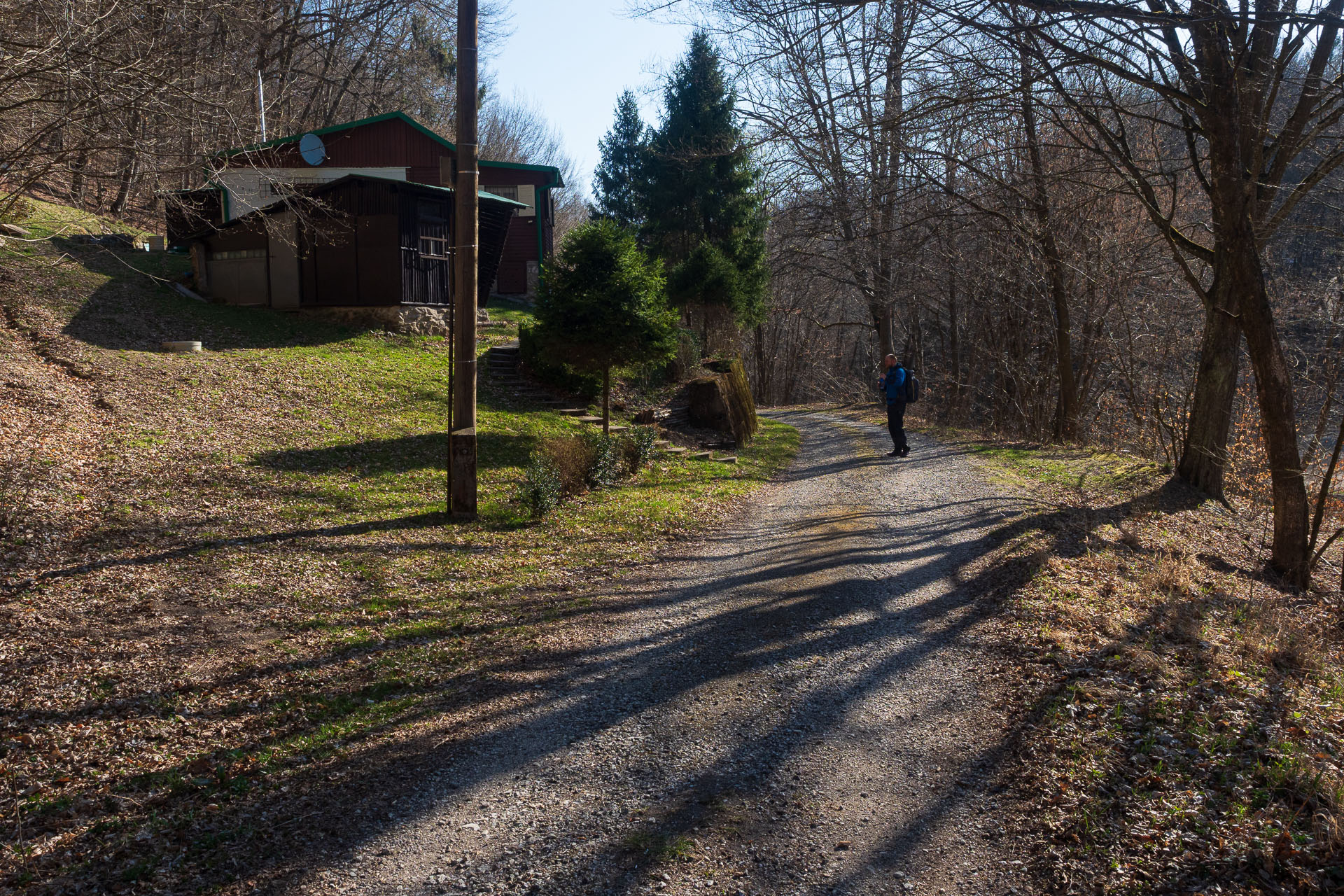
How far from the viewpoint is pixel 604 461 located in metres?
12.6

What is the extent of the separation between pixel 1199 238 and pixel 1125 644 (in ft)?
67.8

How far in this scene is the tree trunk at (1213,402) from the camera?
12.1 metres

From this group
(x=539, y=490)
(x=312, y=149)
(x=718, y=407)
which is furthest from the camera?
(x=312, y=149)

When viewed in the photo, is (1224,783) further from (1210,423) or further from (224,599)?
(1210,423)

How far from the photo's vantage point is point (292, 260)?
67.9ft

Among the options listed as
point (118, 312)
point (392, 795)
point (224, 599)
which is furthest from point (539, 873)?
point (118, 312)

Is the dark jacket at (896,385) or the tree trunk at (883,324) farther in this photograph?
the tree trunk at (883,324)

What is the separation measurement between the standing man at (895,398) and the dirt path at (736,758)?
293 inches

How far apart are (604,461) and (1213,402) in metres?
9.48

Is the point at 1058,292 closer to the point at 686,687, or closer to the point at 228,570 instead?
the point at 686,687

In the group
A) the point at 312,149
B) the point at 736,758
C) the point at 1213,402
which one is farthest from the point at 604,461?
the point at 312,149

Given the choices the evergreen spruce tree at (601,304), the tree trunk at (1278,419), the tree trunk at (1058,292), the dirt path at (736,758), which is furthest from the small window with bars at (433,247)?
the tree trunk at (1278,419)

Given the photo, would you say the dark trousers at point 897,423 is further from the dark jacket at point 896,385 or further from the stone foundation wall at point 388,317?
the stone foundation wall at point 388,317

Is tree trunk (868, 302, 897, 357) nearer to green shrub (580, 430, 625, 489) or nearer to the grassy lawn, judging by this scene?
the grassy lawn
